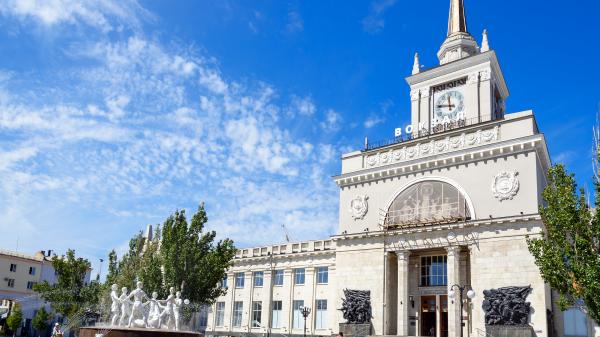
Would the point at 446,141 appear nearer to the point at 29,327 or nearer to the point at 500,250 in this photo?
the point at 500,250

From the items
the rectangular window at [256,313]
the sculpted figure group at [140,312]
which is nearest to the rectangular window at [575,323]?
the sculpted figure group at [140,312]

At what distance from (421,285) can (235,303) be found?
928 inches

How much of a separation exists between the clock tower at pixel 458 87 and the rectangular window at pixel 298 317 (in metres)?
19.7

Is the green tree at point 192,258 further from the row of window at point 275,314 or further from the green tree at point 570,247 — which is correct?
the green tree at point 570,247

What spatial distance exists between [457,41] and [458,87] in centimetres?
539

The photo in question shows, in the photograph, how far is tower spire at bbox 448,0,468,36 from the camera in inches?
2012

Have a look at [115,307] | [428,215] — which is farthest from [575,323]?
[115,307]

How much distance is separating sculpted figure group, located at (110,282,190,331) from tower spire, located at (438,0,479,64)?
34.4 m

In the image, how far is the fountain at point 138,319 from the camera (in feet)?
77.4

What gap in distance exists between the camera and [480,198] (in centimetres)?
3869

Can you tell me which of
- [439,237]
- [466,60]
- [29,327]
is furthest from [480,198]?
[29,327]

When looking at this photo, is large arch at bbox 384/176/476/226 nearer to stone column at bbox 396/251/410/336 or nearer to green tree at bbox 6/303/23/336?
stone column at bbox 396/251/410/336

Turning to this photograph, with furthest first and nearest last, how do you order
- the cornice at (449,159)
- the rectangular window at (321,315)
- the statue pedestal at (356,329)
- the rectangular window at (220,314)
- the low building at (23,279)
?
the low building at (23,279) < the rectangular window at (220,314) < the rectangular window at (321,315) < the statue pedestal at (356,329) < the cornice at (449,159)

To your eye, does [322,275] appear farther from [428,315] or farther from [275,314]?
[428,315]
